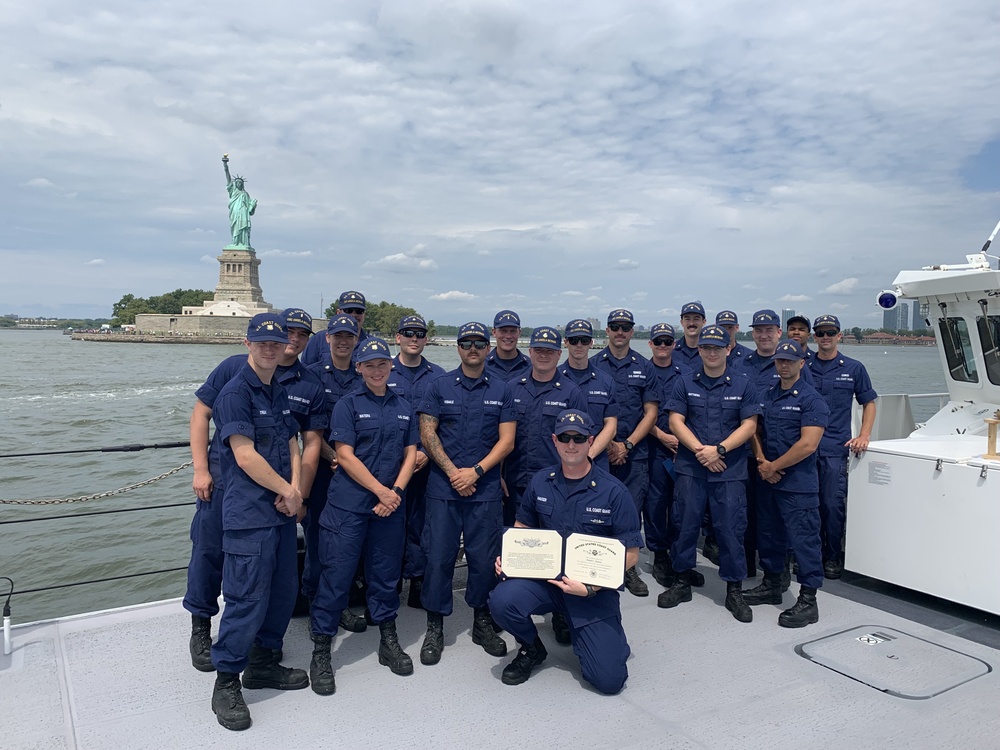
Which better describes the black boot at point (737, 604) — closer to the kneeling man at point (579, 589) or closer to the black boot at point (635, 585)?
the black boot at point (635, 585)

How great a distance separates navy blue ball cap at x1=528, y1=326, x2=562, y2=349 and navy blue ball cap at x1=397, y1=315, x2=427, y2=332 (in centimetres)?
73

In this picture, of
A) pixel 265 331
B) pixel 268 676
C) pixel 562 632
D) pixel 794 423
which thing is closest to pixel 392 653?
pixel 268 676

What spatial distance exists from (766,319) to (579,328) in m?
1.74

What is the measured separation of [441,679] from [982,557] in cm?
316

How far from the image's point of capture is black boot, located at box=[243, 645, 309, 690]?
342 centimetres

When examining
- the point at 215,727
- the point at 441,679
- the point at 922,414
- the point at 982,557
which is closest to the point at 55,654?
the point at 215,727

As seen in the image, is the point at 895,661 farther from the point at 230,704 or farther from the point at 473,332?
the point at 230,704

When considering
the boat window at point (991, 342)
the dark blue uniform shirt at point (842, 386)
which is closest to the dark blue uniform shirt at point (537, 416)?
the dark blue uniform shirt at point (842, 386)

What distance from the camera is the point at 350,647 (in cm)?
394

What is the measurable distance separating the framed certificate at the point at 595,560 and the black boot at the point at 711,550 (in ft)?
8.15

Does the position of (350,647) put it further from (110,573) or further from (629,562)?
(110,573)

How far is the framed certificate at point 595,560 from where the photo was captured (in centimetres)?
337

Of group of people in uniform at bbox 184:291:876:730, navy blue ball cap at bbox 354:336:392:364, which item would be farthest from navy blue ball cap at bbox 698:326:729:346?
navy blue ball cap at bbox 354:336:392:364

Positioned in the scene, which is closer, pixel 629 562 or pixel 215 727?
pixel 215 727
